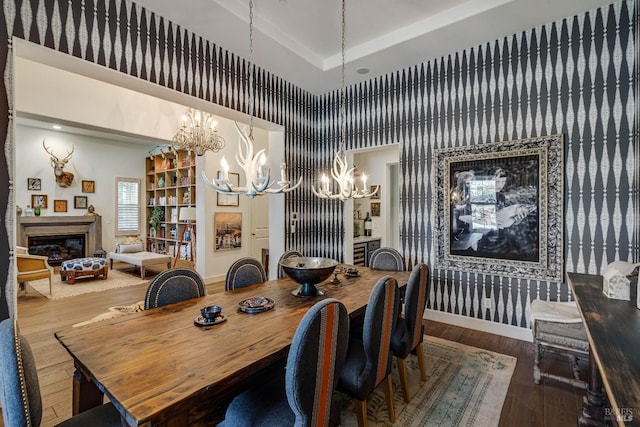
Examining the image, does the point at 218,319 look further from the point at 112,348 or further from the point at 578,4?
the point at 578,4

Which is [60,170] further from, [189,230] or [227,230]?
[227,230]

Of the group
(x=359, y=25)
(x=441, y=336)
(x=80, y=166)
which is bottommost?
(x=441, y=336)

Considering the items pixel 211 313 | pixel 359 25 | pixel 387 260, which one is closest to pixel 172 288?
pixel 211 313

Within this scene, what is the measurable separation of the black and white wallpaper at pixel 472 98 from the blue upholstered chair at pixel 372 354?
2.30 m

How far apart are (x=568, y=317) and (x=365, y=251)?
143 inches

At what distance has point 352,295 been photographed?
230 centimetres

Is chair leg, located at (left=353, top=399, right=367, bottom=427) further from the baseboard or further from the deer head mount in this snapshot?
the deer head mount

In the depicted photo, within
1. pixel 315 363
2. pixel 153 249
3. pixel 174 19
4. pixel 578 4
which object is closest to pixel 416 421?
pixel 315 363

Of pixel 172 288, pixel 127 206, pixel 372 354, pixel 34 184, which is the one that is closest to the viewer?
pixel 372 354

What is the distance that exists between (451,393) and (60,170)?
936cm

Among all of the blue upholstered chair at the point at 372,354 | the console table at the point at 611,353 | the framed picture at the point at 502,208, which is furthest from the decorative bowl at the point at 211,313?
the framed picture at the point at 502,208

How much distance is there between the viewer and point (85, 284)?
577cm

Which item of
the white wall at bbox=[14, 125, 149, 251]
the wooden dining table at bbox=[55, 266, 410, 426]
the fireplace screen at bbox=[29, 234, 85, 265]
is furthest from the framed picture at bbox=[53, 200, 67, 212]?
the wooden dining table at bbox=[55, 266, 410, 426]

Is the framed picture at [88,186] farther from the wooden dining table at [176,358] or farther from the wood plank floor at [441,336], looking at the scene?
the wooden dining table at [176,358]
